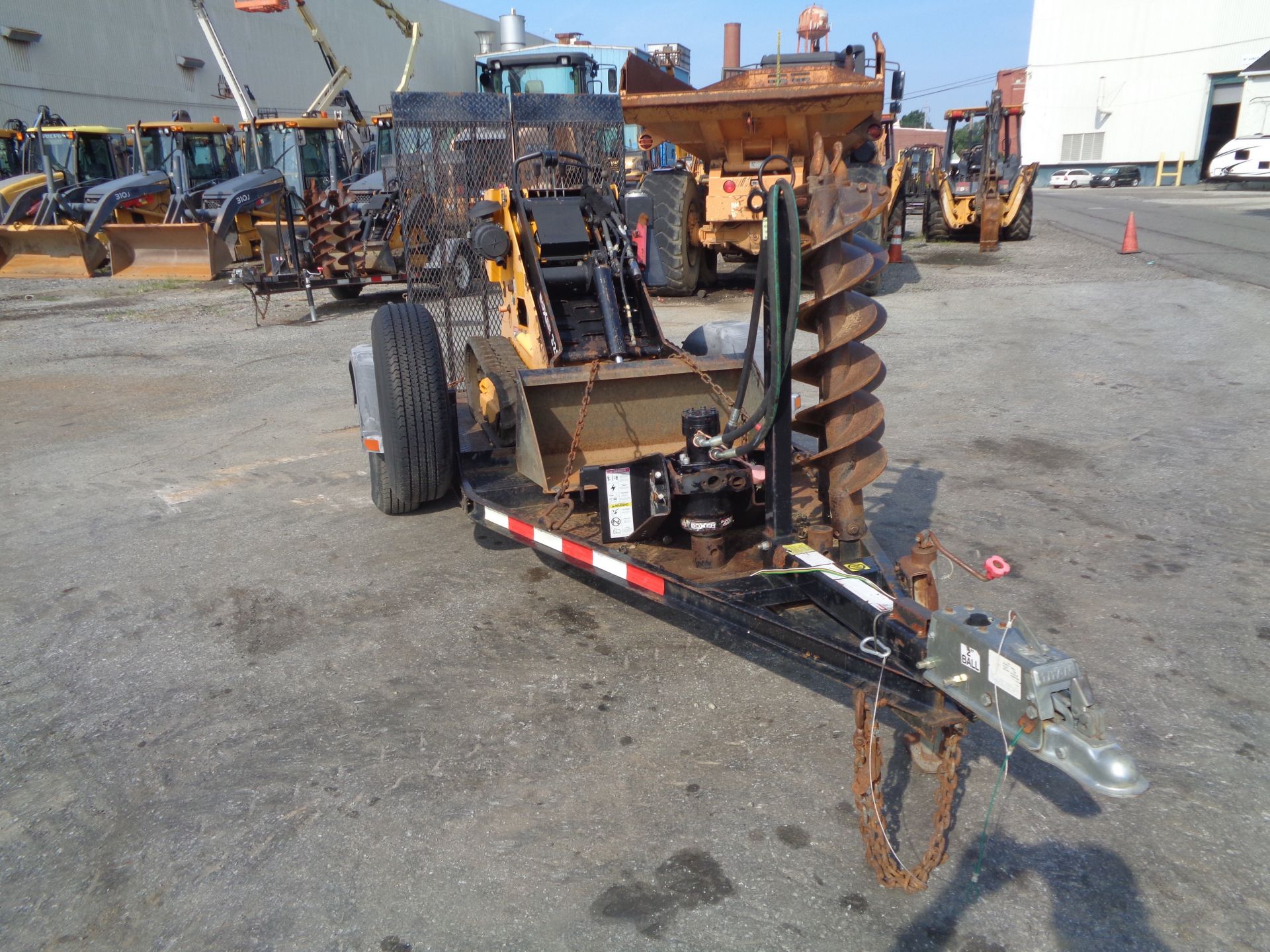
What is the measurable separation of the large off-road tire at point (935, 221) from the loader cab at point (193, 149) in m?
14.2

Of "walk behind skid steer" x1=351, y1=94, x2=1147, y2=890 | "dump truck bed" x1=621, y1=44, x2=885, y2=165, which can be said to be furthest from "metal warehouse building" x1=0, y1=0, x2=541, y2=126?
"walk behind skid steer" x1=351, y1=94, x2=1147, y2=890

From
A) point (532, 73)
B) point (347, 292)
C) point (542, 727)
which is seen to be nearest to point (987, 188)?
point (532, 73)

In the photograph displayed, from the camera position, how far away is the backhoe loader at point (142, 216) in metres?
16.6

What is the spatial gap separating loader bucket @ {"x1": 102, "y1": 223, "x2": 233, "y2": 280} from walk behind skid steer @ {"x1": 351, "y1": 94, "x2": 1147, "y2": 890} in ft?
37.7

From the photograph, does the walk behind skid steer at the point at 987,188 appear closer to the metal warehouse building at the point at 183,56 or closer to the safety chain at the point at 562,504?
the safety chain at the point at 562,504

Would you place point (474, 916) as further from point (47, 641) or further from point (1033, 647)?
point (47, 641)

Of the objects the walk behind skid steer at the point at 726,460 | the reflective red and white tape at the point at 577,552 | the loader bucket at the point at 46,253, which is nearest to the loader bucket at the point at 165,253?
the loader bucket at the point at 46,253

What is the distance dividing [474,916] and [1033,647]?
5.21ft

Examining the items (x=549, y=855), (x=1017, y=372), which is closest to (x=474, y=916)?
(x=549, y=855)

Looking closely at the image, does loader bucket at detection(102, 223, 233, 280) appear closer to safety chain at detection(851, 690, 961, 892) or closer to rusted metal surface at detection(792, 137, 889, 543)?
rusted metal surface at detection(792, 137, 889, 543)

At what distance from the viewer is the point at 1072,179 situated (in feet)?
155

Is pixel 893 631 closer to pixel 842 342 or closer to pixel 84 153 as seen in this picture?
pixel 842 342

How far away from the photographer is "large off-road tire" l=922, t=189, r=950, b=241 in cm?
1891

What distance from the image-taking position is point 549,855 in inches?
106
